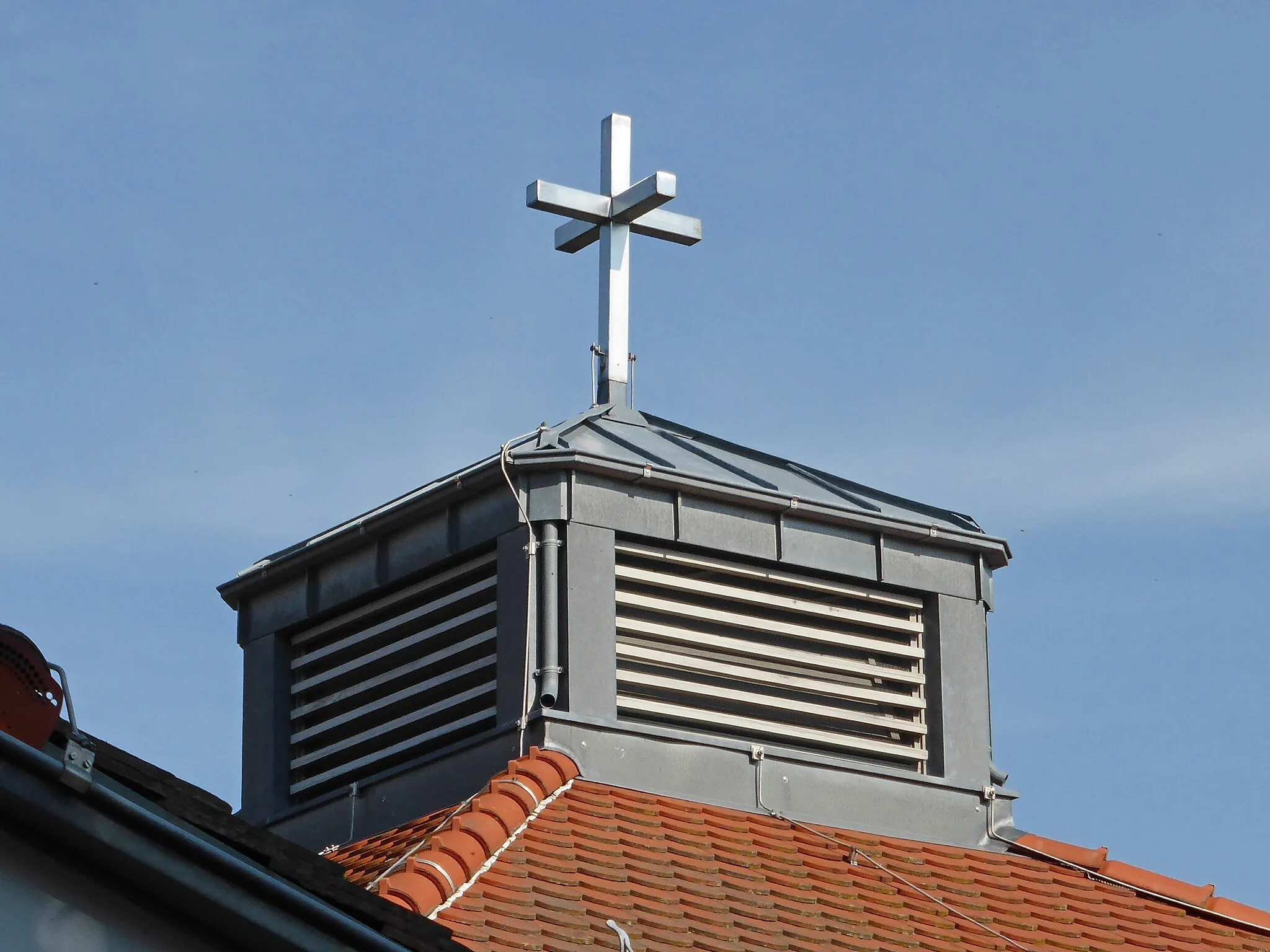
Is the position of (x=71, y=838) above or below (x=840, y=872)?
below

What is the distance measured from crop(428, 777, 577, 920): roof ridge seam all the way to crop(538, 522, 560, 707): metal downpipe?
584 millimetres

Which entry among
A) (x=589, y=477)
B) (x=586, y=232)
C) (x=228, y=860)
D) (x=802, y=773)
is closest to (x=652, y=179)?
(x=586, y=232)

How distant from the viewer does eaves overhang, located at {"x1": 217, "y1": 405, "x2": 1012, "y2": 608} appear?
15.3 metres

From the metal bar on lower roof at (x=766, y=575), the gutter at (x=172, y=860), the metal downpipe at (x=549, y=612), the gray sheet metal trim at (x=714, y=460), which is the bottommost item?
the gutter at (x=172, y=860)

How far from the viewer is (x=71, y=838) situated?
25.1 feet

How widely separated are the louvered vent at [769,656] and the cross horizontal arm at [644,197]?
9.58ft

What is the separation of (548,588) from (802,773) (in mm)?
1981

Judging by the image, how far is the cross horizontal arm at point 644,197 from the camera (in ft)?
56.2

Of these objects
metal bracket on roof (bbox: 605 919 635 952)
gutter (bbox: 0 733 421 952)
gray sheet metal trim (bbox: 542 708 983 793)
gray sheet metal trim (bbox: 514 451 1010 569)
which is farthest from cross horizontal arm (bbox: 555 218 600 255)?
gutter (bbox: 0 733 421 952)

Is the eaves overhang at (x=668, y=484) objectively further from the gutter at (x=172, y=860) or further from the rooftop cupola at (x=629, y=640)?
the gutter at (x=172, y=860)

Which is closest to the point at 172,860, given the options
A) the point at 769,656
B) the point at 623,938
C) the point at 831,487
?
the point at 623,938

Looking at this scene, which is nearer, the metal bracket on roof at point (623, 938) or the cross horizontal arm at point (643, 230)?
the metal bracket on roof at point (623, 938)

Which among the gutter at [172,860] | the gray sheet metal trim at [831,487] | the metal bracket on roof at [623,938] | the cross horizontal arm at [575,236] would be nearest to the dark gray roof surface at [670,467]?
the gray sheet metal trim at [831,487]

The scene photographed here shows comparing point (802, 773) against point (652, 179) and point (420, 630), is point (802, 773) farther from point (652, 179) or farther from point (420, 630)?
point (652, 179)
